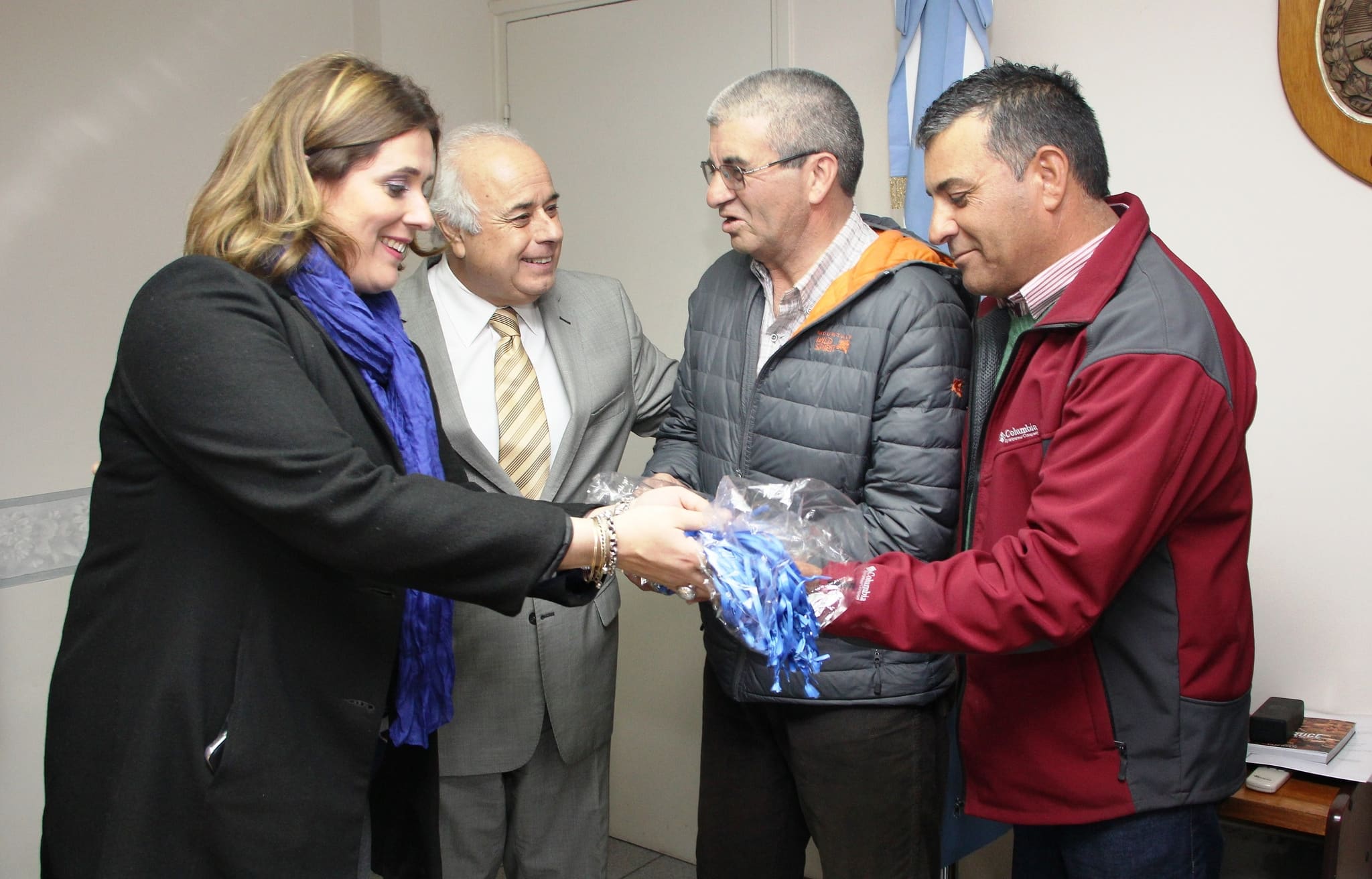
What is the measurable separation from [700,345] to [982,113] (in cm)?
72

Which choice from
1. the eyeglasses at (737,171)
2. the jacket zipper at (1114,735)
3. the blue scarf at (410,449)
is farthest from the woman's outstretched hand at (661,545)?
the eyeglasses at (737,171)

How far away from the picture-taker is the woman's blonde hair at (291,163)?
1376 millimetres

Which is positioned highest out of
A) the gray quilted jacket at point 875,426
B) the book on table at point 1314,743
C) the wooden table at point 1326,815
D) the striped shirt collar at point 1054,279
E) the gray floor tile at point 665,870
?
the striped shirt collar at point 1054,279

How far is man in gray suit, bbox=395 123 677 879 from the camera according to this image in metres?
2.04

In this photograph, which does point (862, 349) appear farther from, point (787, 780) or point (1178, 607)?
point (787, 780)

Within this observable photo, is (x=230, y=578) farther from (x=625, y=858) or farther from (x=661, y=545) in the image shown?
(x=625, y=858)

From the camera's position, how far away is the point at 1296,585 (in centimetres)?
231

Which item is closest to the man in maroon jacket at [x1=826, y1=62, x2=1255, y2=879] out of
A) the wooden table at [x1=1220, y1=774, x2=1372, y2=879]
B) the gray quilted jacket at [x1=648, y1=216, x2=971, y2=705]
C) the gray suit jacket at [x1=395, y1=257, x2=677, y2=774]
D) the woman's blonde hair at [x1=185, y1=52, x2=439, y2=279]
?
the gray quilted jacket at [x1=648, y1=216, x2=971, y2=705]

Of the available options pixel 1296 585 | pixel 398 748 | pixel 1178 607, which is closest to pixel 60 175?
pixel 398 748

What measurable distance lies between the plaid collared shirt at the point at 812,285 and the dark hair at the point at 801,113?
3.8 inches

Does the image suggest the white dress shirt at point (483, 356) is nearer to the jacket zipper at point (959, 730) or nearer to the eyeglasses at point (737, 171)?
the eyeglasses at point (737, 171)

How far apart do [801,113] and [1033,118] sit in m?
0.50

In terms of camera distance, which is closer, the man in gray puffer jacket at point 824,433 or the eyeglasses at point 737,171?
the man in gray puffer jacket at point 824,433

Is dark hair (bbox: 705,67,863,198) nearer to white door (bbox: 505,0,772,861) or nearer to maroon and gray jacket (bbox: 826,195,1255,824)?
maroon and gray jacket (bbox: 826,195,1255,824)
